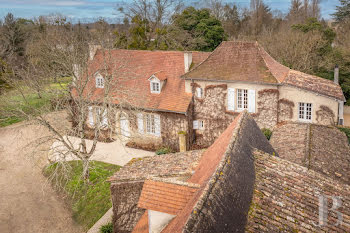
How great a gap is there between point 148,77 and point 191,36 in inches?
745

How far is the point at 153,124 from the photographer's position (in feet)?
83.1

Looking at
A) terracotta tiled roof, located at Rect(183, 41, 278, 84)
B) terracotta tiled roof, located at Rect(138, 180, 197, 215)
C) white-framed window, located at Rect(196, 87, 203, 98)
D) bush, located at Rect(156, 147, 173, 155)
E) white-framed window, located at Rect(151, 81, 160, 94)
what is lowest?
bush, located at Rect(156, 147, 173, 155)

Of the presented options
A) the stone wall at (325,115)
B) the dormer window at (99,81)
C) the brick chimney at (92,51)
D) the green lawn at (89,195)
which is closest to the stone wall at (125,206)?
the green lawn at (89,195)

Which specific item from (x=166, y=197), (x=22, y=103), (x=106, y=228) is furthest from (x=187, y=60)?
(x=166, y=197)

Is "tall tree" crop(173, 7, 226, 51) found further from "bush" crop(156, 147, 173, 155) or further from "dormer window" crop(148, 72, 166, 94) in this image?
"bush" crop(156, 147, 173, 155)

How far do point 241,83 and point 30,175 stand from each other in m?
16.9

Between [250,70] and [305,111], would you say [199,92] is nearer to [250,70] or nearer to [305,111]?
[250,70]

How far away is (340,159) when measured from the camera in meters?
15.5

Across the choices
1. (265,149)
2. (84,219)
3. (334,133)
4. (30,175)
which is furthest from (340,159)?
(30,175)

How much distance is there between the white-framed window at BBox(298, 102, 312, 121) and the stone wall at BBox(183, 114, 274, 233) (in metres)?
12.7

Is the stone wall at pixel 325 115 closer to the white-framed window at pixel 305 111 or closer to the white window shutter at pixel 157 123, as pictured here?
the white-framed window at pixel 305 111

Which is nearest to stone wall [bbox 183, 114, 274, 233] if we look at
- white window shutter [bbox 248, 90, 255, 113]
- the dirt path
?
the dirt path

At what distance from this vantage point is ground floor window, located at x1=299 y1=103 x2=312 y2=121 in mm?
21016

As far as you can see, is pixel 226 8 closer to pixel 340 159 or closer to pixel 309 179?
pixel 340 159
